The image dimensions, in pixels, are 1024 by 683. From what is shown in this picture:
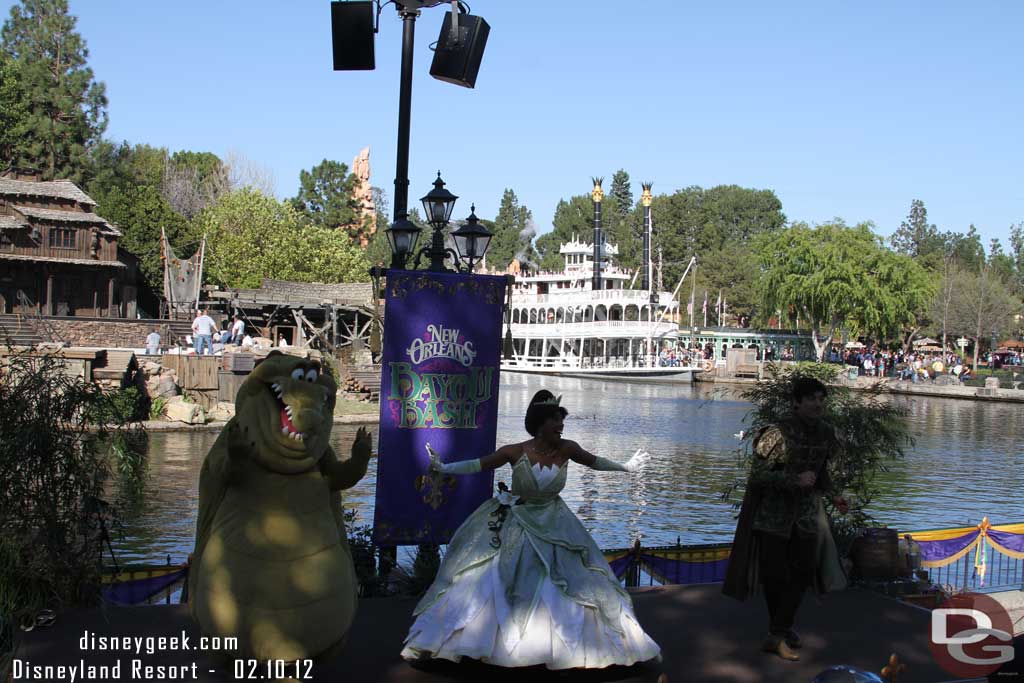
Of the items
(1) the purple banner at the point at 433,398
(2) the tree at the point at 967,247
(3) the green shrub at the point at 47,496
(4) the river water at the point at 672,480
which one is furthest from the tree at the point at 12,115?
(2) the tree at the point at 967,247

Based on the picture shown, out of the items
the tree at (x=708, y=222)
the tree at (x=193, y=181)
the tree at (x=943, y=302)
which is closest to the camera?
the tree at (x=943, y=302)

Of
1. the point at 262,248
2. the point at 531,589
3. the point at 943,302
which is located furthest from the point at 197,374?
the point at 943,302

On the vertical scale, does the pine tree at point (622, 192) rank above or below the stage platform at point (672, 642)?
above

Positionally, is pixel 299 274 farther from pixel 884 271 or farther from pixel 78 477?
pixel 78 477

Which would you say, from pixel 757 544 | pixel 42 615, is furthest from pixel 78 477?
pixel 757 544

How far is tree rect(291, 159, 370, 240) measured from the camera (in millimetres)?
64812

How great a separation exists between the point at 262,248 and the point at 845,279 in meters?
31.2

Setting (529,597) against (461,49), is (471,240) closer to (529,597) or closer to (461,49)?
(461,49)

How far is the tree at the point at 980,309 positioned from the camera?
58500 millimetres

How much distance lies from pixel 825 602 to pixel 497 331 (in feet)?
12.2

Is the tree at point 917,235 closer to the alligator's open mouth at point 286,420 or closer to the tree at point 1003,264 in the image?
the tree at point 1003,264

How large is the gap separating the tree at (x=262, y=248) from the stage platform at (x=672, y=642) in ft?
141

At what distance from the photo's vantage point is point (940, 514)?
16234 millimetres

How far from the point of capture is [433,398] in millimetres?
8469
